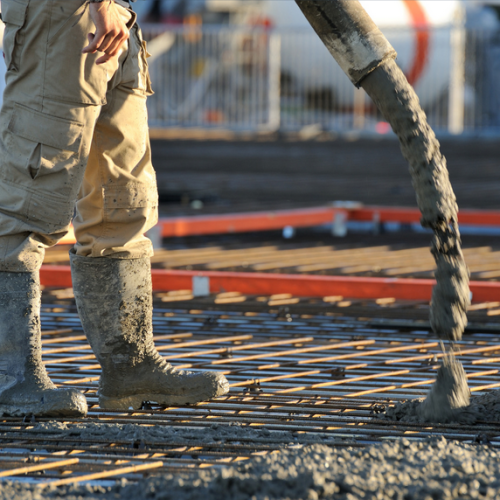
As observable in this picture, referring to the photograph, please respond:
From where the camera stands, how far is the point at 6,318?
231 cm

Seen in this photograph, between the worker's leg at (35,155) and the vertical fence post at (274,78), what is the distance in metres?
12.8

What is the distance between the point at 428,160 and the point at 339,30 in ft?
1.20

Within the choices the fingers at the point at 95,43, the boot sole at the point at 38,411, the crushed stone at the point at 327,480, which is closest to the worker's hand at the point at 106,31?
the fingers at the point at 95,43

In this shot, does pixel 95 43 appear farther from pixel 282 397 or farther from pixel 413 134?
pixel 282 397

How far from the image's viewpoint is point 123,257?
8.06 feet

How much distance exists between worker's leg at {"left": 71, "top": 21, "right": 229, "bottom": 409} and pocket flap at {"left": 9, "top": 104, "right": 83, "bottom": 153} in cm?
14

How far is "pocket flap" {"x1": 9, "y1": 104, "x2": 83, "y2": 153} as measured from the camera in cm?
224

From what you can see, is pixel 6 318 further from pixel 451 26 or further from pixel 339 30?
pixel 451 26

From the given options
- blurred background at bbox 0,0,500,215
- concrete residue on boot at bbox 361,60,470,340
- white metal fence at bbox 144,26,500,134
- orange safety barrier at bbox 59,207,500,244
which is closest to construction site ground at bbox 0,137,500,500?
orange safety barrier at bbox 59,207,500,244

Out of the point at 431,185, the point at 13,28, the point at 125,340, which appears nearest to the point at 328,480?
the point at 431,185

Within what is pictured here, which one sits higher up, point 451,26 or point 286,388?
point 451,26

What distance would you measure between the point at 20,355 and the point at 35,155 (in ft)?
1.59

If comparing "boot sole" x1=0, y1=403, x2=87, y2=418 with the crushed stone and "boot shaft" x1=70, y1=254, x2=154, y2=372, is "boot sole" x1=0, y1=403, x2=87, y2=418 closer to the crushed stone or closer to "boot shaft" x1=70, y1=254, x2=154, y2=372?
"boot shaft" x1=70, y1=254, x2=154, y2=372

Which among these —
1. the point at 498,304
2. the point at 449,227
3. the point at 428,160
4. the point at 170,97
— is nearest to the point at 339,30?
the point at 428,160
